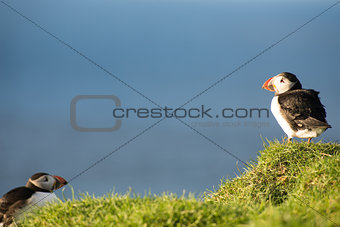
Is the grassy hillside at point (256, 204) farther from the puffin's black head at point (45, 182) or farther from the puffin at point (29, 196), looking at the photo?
the puffin's black head at point (45, 182)

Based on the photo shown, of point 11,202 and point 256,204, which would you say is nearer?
point 256,204

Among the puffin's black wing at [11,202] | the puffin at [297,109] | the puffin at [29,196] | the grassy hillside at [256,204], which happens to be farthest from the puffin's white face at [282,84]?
the puffin's black wing at [11,202]

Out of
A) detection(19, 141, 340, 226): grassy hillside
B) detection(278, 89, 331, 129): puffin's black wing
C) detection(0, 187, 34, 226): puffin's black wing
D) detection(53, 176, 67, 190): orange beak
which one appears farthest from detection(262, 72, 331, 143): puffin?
detection(0, 187, 34, 226): puffin's black wing

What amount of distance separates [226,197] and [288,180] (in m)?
0.75

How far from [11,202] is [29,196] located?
180 mm

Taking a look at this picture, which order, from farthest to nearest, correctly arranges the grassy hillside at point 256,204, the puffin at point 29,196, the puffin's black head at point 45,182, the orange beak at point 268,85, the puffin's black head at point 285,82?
the orange beak at point 268,85, the puffin's black head at point 285,82, the puffin's black head at point 45,182, the puffin at point 29,196, the grassy hillside at point 256,204

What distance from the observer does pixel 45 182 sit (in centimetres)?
392

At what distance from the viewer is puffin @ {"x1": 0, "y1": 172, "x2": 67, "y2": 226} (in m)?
3.62

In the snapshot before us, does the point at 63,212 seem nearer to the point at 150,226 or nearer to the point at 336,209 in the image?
the point at 150,226

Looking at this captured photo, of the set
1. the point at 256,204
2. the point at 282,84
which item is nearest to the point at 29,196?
the point at 256,204

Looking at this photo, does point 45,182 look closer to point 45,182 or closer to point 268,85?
point 45,182

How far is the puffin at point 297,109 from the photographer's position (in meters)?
4.54

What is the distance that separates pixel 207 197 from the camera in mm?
4547

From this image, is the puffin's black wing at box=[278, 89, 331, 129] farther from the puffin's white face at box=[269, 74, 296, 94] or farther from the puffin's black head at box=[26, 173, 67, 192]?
the puffin's black head at box=[26, 173, 67, 192]
